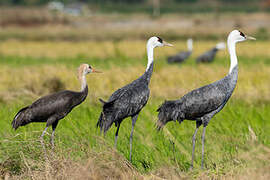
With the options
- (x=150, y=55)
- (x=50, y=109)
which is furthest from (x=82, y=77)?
(x=150, y=55)

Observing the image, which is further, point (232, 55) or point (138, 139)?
point (138, 139)

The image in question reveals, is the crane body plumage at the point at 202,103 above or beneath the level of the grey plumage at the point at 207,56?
above

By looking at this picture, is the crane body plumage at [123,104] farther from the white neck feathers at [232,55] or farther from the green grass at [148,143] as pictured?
the white neck feathers at [232,55]

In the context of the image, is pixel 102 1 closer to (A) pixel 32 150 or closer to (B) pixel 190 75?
(B) pixel 190 75

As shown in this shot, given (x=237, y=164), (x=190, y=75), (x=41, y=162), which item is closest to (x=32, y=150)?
(x=41, y=162)

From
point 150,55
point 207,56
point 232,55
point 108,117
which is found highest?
point 232,55

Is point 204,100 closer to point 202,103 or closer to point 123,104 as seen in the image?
point 202,103

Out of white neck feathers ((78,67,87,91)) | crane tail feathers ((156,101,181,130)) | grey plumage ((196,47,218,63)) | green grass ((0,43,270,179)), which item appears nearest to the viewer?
green grass ((0,43,270,179))

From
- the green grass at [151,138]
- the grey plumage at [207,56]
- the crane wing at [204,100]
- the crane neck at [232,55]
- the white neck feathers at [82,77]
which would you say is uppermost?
the crane neck at [232,55]

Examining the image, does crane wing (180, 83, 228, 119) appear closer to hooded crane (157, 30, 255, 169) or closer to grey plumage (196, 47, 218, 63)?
hooded crane (157, 30, 255, 169)

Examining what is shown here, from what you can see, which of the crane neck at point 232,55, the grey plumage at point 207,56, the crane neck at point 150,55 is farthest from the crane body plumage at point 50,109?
the grey plumage at point 207,56

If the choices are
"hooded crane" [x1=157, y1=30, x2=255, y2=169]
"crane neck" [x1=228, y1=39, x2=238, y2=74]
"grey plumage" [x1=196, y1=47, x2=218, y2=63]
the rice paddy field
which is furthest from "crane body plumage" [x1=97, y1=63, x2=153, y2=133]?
"grey plumage" [x1=196, y1=47, x2=218, y2=63]

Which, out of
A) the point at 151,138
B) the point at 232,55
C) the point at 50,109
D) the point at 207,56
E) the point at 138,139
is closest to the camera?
the point at 50,109

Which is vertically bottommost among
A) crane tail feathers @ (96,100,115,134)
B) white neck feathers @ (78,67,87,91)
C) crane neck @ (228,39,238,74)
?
crane tail feathers @ (96,100,115,134)
